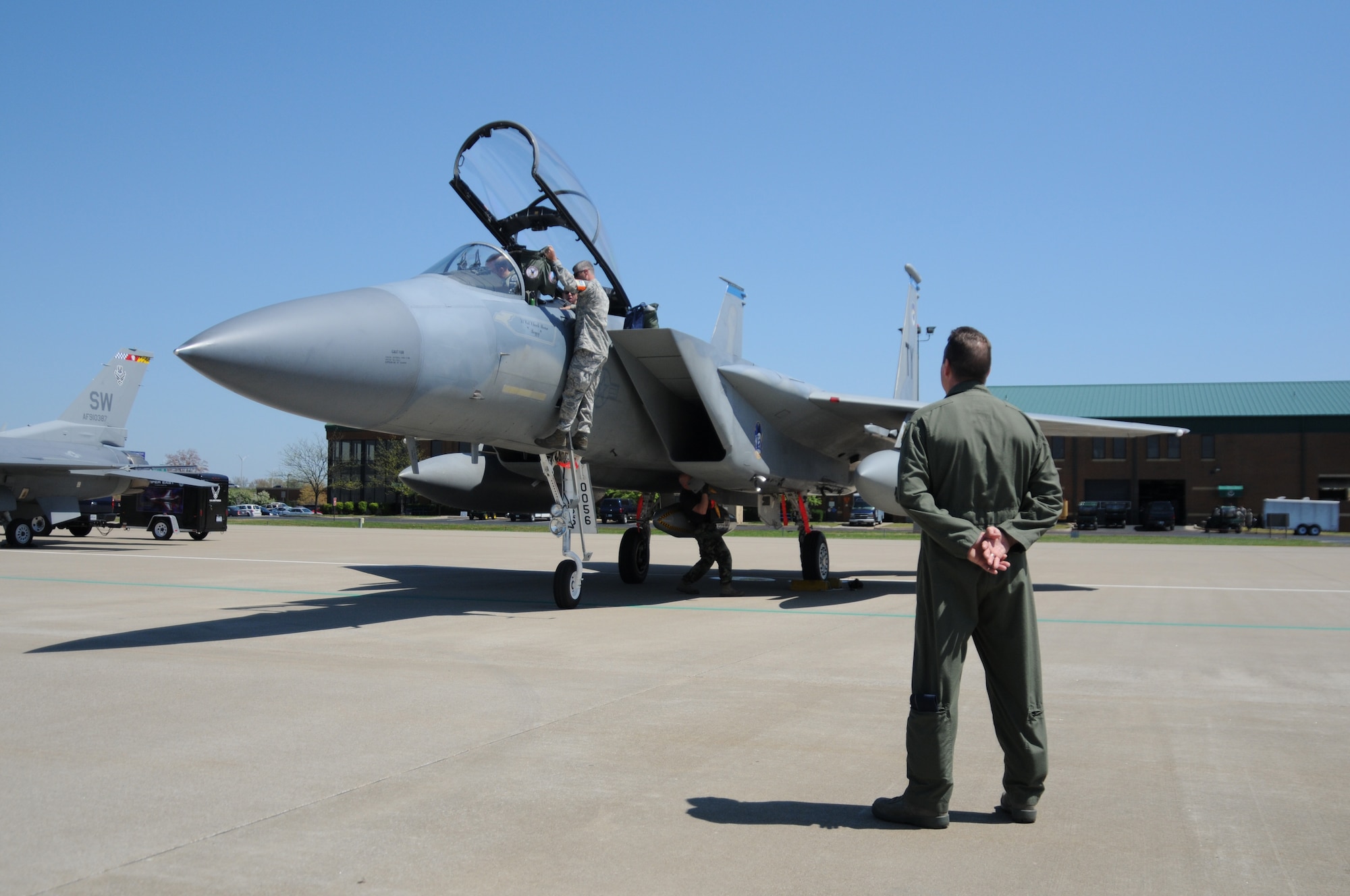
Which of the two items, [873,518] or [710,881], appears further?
[873,518]

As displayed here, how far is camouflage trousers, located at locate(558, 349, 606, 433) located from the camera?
893 cm

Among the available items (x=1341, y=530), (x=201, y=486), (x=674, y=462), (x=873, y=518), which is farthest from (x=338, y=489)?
(x=674, y=462)

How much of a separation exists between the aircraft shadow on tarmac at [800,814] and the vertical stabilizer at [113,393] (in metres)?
27.0

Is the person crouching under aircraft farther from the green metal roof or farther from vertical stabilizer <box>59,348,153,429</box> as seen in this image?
the green metal roof

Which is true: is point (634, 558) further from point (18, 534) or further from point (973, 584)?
point (18, 534)

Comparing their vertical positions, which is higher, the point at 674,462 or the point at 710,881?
the point at 674,462

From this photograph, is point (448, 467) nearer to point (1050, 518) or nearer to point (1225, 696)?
point (1225, 696)

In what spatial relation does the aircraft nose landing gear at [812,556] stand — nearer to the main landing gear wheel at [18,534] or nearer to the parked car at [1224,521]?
the main landing gear wheel at [18,534]

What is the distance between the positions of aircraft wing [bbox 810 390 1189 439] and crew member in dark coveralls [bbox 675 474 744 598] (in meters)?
1.77

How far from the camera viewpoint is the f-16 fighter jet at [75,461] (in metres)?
22.0

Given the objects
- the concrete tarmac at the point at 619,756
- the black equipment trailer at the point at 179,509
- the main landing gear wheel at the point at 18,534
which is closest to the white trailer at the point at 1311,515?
the concrete tarmac at the point at 619,756

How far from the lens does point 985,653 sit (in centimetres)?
330

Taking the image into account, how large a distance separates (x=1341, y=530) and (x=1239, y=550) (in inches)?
1364

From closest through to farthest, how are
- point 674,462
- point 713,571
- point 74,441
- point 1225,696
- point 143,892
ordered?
1. point 143,892
2. point 1225,696
3. point 674,462
4. point 713,571
5. point 74,441
